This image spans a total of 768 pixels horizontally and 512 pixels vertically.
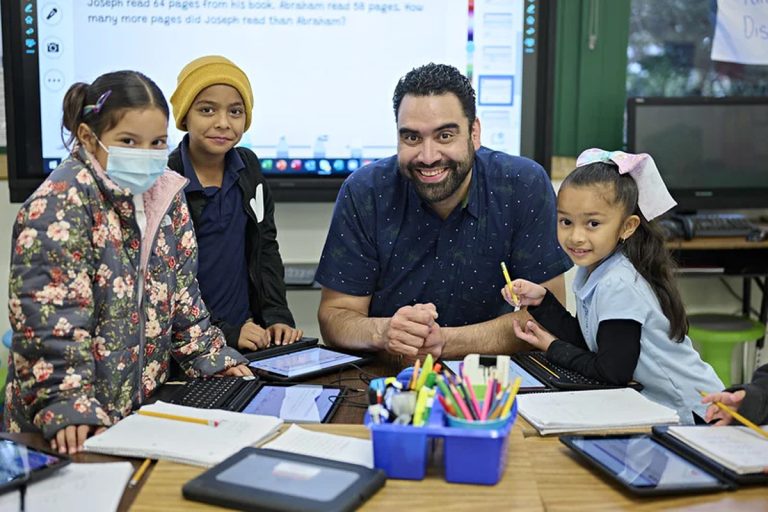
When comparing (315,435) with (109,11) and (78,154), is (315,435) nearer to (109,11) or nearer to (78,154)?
(78,154)

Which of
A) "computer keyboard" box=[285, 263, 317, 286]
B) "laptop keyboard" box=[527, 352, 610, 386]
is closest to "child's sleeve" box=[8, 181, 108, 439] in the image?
"laptop keyboard" box=[527, 352, 610, 386]

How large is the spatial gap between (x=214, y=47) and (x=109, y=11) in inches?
15.9

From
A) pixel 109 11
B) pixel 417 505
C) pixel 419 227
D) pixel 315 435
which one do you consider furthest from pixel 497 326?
pixel 109 11

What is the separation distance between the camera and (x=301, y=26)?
320 cm

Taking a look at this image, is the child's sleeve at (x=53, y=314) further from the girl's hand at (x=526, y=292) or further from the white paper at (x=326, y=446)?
the girl's hand at (x=526, y=292)

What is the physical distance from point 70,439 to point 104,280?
286 mm

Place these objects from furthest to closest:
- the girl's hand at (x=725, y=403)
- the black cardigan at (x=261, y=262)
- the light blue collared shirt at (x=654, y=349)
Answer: the black cardigan at (x=261, y=262), the light blue collared shirt at (x=654, y=349), the girl's hand at (x=725, y=403)

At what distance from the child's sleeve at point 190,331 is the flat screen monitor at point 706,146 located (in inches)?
88.1

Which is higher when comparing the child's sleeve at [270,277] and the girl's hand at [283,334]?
the child's sleeve at [270,277]

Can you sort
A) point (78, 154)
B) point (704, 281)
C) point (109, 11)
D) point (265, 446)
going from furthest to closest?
point (704, 281), point (109, 11), point (78, 154), point (265, 446)

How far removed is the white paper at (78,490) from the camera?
106cm

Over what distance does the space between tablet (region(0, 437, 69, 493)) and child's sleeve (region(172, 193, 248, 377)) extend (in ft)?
1.49

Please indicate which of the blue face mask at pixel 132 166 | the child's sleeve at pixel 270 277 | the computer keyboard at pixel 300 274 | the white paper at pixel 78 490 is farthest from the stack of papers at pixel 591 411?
the computer keyboard at pixel 300 274

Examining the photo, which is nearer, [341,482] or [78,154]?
[341,482]
